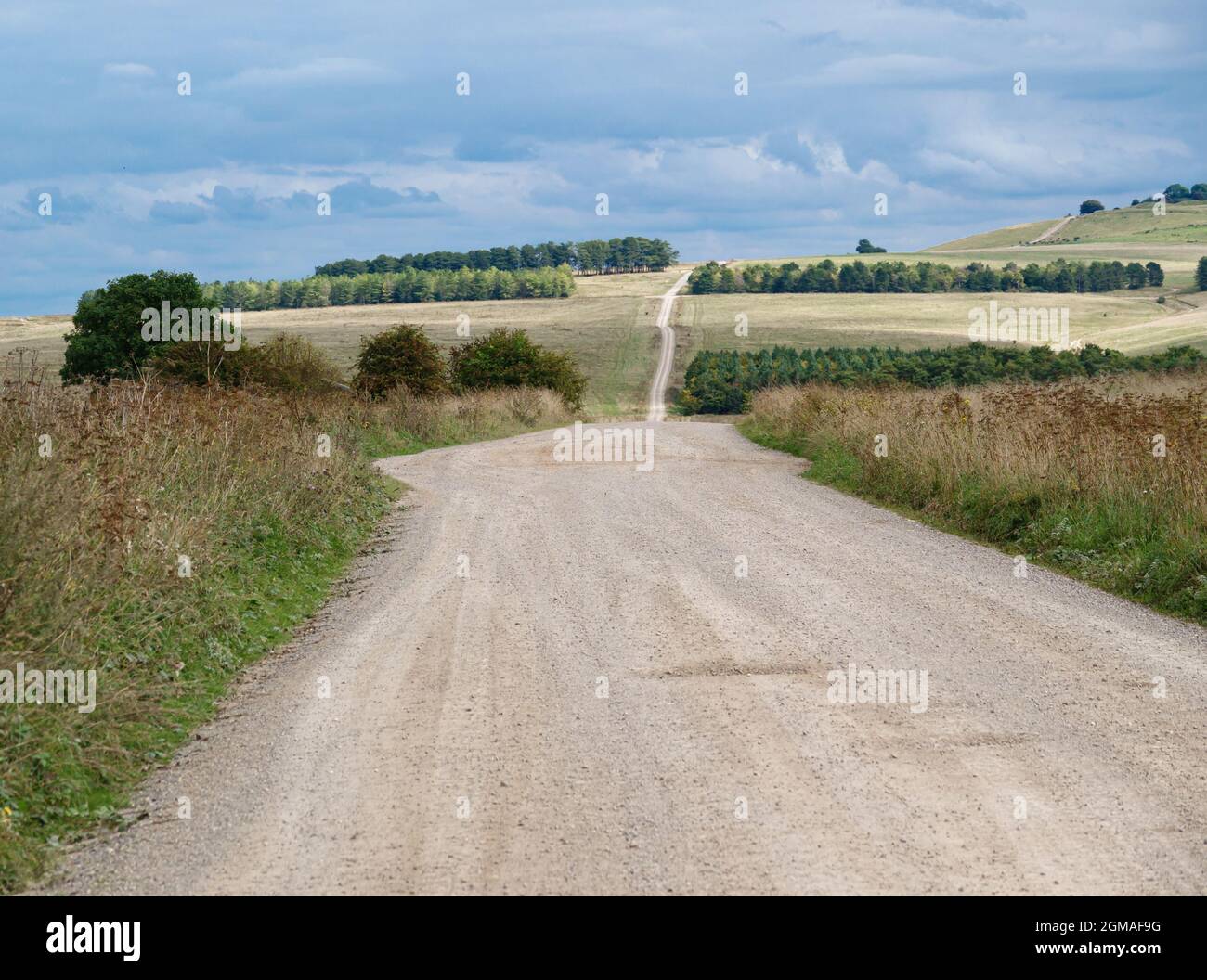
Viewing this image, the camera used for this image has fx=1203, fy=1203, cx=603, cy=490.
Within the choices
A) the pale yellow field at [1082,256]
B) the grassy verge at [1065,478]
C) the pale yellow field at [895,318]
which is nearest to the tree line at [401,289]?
the pale yellow field at [895,318]

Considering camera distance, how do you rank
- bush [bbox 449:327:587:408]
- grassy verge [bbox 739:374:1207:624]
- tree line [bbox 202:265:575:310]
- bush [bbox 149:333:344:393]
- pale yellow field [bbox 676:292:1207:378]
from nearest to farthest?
1. grassy verge [bbox 739:374:1207:624]
2. bush [bbox 149:333:344:393]
3. bush [bbox 449:327:587:408]
4. pale yellow field [bbox 676:292:1207:378]
5. tree line [bbox 202:265:575:310]

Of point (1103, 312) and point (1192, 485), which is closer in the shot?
point (1192, 485)

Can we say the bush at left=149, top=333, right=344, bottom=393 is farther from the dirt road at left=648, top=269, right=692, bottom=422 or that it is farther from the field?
the field

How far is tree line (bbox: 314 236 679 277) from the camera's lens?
6550 inches

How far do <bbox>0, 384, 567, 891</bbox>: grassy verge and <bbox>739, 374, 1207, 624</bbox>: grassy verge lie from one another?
7.71 meters

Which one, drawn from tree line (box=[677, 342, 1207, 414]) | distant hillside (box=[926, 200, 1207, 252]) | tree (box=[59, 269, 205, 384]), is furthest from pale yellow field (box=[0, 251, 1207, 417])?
tree (box=[59, 269, 205, 384])

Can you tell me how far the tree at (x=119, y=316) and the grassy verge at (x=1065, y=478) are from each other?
33.0m

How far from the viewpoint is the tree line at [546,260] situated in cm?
16638

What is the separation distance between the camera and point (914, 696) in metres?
7.72

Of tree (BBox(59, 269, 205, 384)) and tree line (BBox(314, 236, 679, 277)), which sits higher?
tree line (BBox(314, 236, 679, 277))

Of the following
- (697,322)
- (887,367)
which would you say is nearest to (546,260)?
(697,322)
